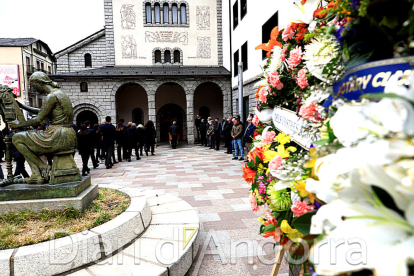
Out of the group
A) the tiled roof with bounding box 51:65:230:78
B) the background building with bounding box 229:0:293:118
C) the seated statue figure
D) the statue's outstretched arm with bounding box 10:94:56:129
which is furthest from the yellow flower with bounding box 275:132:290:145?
the tiled roof with bounding box 51:65:230:78

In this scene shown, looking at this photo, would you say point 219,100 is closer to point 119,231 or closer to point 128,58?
point 128,58

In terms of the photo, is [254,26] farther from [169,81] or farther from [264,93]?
[264,93]

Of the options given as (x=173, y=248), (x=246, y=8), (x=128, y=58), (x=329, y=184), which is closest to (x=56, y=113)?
(x=173, y=248)

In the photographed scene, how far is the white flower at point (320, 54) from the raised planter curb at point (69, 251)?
8.45ft

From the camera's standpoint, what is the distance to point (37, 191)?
3.31 m

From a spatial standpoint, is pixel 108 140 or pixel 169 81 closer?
pixel 108 140

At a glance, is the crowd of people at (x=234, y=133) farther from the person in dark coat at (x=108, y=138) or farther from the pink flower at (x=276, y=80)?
the person in dark coat at (x=108, y=138)

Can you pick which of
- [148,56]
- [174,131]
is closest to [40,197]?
[174,131]

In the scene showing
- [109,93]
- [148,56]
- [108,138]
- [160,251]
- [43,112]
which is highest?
[148,56]

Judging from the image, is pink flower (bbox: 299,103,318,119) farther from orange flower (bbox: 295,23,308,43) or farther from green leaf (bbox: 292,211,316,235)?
orange flower (bbox: 295,23,308,43)

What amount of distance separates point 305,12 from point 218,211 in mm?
3725

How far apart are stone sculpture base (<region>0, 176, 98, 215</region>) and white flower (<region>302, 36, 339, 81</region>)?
3166mm

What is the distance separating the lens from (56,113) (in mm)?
3611

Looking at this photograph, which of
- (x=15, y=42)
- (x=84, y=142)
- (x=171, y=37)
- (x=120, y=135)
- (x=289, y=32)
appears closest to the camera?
(x=289, y=32)
